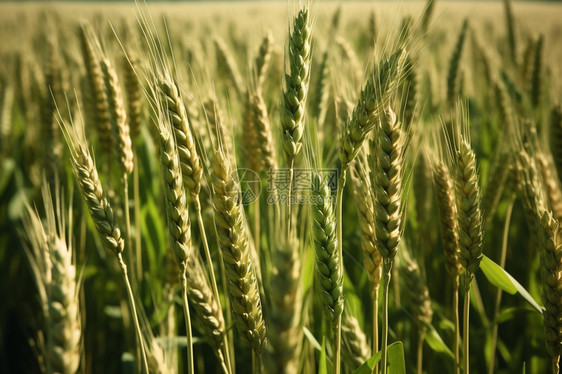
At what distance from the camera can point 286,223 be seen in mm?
1303

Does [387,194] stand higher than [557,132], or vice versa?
[557,132]

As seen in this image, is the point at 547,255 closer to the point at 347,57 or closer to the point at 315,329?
the point at 315,329

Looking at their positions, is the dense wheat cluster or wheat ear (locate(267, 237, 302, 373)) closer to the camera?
wheat ear (locate(267, 237, 302, 373))

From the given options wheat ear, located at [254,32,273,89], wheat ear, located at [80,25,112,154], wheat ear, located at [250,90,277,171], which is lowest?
wheat ear, located at [250,90,277,171]

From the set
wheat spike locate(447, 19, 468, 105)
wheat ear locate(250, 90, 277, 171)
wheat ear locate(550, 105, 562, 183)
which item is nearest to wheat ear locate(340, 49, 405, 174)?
wheat ear locate(250, 90, 277, 171)

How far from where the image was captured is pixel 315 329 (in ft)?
5.09

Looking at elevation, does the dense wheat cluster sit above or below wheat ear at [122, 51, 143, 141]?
below

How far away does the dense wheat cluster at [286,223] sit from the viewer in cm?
102

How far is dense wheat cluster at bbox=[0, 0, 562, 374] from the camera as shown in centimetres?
102

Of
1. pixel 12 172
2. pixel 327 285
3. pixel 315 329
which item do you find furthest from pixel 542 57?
pixel 12 172
